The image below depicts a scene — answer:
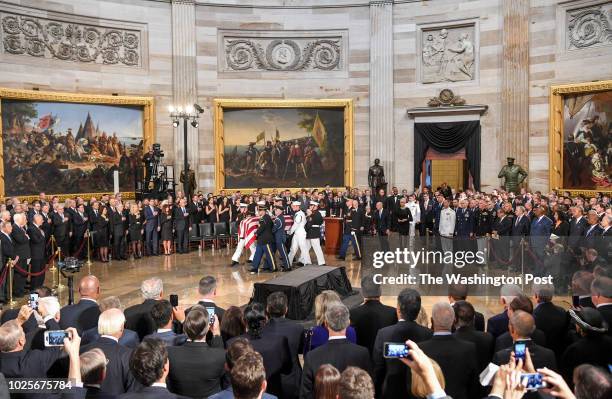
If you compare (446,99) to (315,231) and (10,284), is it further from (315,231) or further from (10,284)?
(10,284)

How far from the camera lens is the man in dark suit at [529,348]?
4.95m

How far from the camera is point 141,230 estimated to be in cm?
1819

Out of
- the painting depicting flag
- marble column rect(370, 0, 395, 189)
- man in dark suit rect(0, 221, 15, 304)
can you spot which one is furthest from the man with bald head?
the painting depicting flag

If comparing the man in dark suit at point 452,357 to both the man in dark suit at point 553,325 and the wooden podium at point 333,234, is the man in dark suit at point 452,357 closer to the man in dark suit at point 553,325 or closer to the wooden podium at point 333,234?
the man in dark suit at point 553,325

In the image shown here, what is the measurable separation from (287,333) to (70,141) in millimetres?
19296

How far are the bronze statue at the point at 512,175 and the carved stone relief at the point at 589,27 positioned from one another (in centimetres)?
492

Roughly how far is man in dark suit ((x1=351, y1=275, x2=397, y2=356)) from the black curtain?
61.7 feet

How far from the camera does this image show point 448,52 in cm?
2522

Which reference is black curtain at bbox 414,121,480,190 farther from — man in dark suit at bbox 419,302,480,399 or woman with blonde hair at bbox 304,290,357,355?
man in dark suit at bbox 419,302,480,399

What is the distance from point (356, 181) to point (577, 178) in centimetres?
947

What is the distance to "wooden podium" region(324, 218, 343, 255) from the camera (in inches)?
757

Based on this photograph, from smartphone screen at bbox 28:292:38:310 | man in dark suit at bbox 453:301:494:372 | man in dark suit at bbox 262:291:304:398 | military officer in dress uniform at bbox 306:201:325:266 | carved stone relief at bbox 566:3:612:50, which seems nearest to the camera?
man in dark suit at bbox 453:301:494:372

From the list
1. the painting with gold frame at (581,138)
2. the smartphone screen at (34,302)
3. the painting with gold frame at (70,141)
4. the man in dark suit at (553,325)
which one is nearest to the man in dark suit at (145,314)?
the smartphone screen at (34,302)

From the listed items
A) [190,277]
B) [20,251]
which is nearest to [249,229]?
[190,277]
